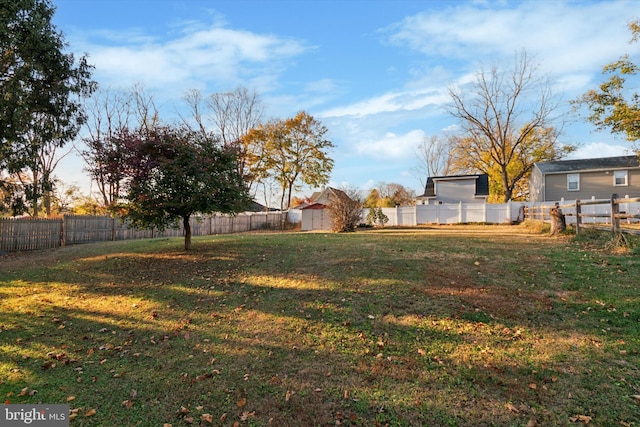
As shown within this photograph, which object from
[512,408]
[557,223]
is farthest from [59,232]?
[557,223]

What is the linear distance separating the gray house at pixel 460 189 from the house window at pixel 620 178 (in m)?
8.69

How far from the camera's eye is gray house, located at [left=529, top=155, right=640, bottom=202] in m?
25.3

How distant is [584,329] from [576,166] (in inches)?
1103

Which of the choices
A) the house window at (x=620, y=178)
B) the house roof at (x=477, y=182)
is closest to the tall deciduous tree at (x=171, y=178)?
the house roof at (x=477, y=182)

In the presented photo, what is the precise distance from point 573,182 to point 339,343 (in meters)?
29.8

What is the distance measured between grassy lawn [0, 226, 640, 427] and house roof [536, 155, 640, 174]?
73.3ft

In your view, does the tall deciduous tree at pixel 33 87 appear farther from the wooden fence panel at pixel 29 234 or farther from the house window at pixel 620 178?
the house window at pixel 620 178

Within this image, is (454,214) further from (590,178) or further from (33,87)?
(33,87)

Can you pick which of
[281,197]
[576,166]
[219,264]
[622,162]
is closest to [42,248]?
[219,264]

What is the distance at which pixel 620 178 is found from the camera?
25578mm

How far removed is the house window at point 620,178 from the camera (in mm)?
25434

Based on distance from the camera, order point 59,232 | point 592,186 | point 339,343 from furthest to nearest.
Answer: point 592,186 < point 59,232 < point 339,343

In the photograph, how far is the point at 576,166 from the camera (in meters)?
27.0

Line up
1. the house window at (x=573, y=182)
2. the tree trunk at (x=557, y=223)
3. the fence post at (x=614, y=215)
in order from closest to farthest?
1. the fence post at (x=614, y=215)
2. the tree trunk at (x=557, y=223)
3. the house window at (x=573, y=182)
